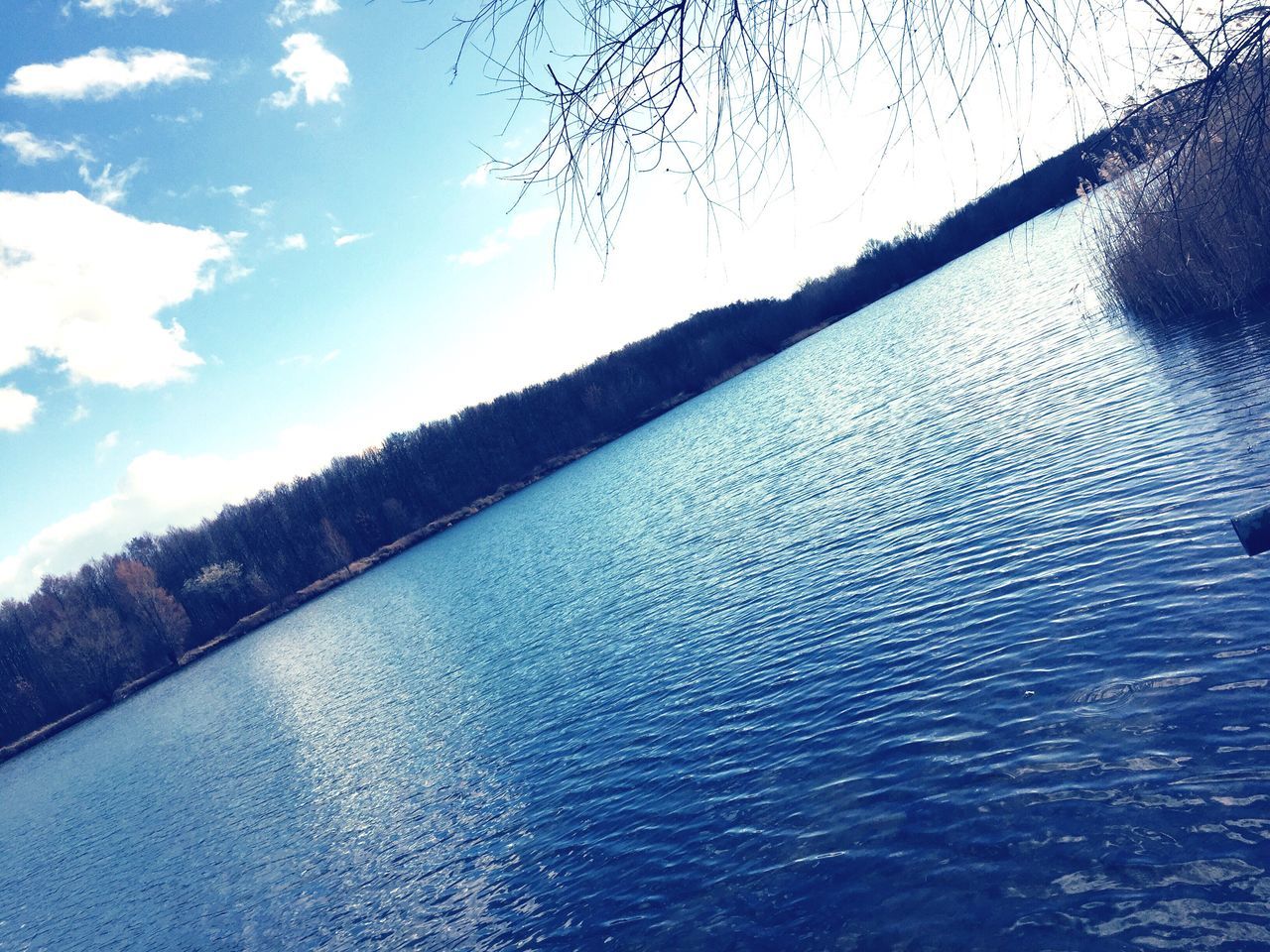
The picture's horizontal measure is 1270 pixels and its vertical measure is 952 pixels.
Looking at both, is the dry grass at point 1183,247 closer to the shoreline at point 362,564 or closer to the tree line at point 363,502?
the tree line at point 363,502

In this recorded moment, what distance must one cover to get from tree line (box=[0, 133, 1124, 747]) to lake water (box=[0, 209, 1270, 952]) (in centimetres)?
5749

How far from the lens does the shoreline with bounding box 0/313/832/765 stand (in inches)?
2911

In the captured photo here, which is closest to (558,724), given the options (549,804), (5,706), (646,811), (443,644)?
(549,804)

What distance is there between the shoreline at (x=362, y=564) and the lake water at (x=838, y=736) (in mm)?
48786

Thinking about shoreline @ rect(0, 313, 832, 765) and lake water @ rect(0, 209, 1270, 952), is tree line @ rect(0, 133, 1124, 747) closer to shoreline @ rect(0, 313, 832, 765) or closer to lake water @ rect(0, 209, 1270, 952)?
shoreline @ rect(0, 313, 832, 765)

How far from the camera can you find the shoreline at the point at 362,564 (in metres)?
73.9

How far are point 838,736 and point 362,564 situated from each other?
102310 mm

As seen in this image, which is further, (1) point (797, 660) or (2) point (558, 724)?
(2) point (558, 724)

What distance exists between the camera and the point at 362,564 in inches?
4114

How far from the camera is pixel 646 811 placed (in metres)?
12.1

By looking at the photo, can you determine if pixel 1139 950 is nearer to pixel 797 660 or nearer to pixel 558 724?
pixel 797 660

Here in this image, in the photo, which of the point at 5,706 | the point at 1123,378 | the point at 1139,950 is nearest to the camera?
the point at 1139,950

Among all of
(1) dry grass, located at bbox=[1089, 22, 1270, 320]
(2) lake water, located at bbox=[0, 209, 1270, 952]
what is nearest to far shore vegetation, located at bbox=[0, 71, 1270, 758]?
(1) dry grass, located at bbox=[1089, 22, 1270, 320]

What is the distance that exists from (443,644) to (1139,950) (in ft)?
99.4
